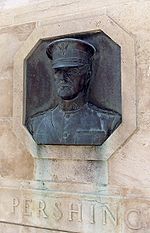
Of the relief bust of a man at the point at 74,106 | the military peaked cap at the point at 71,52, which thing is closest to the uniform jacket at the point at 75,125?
the relief bust of a man at the point at 74,106

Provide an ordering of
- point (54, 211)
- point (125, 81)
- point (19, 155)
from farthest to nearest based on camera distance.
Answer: point (19, 155) < point (54, 211) < point (125, 81)

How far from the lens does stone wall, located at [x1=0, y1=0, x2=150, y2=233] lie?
2576 millimetres

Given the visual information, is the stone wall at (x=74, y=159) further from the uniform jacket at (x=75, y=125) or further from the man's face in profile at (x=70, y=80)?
→ the man's face in profile at (x=70, y=80)

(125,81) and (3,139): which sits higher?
(125,81)

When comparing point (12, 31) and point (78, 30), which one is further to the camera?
point (12, 31)

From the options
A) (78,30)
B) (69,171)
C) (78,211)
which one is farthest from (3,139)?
(78,30)

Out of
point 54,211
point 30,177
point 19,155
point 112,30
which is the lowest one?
point 54,211

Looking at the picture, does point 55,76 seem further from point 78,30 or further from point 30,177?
point 30,177

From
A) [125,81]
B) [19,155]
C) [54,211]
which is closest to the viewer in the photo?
[125,81]

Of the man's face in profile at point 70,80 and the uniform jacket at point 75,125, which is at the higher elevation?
the man's face in profile at point 70,80

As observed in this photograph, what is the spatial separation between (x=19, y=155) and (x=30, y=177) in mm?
236

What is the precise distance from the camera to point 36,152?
2.96 metres

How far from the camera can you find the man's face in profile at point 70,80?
271 cm

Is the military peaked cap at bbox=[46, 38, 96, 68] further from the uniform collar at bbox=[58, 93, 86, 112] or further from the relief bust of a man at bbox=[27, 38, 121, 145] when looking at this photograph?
the uniform collar at bbox=[58, 93, 86, 112]
